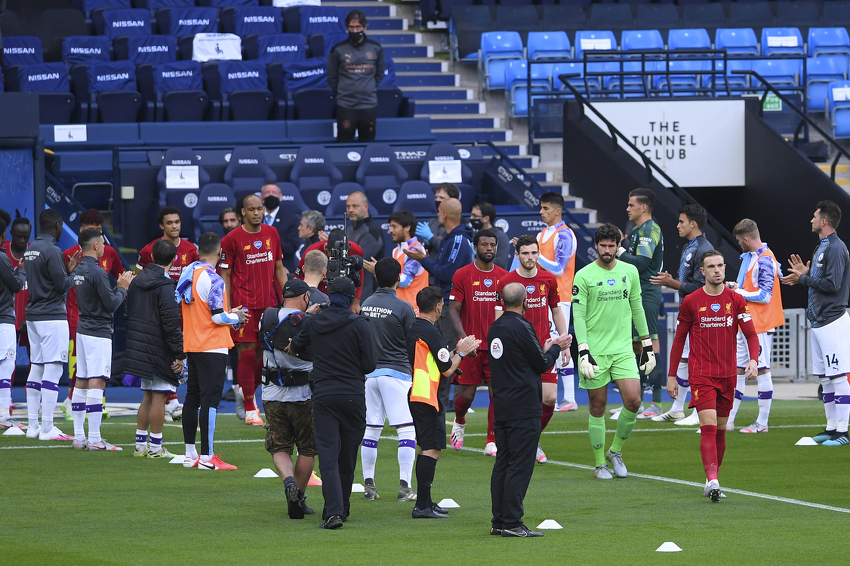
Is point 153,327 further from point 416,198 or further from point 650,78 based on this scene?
point 650,78

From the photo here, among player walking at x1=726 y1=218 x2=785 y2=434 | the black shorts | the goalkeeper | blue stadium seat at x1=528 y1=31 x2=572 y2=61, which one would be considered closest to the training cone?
the black shorts

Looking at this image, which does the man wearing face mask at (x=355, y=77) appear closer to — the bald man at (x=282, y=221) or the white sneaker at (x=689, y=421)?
the bald man at (x=282, y=221)

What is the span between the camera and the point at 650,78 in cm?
2434

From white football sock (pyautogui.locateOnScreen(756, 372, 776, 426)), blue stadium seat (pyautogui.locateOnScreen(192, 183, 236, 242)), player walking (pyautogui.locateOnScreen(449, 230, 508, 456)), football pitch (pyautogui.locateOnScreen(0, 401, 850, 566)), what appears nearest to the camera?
football pitch (pyautogui.locateOnScreen(0, 401, 850, 566))

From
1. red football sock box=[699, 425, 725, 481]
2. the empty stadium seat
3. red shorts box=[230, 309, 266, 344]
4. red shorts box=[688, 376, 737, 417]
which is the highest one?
the empty stadium seat

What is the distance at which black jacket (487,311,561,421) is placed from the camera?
8297mm

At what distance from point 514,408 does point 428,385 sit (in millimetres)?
1065

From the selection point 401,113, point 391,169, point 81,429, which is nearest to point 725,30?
point 401,113

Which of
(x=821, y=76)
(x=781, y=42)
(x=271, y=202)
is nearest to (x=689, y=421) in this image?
(x=271, y=202)

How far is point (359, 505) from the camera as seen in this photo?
31.1 ft

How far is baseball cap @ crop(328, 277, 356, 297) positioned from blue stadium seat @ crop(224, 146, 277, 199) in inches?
414

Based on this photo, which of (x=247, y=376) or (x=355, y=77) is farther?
(x=355, y=77)

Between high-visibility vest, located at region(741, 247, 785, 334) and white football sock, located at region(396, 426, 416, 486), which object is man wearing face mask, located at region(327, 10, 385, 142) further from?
white football sock, located at region(396, 426, 416, 486)

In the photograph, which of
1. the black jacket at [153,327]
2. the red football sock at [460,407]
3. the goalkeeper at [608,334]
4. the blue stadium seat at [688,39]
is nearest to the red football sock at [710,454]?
the goalkeeper at [608,334]
